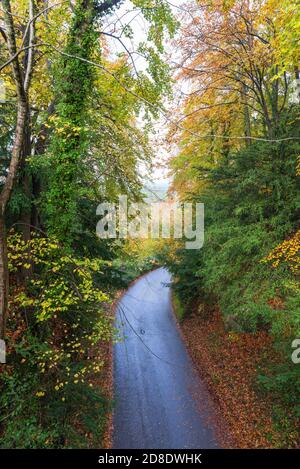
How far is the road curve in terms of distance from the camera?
698cm

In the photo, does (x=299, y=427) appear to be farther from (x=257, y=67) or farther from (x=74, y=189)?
(x=257, y=67)

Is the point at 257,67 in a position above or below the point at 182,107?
above

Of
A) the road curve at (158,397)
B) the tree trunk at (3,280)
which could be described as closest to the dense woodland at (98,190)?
the tree trunk at (3,280)

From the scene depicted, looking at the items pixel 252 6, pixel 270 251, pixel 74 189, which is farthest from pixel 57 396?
pixel 252 6

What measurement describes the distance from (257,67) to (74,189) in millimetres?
7191

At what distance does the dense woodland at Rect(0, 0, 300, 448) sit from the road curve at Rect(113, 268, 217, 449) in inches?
34.6

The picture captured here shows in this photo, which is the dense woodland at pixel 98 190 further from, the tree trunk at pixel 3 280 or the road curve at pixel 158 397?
the road curve at pixel 158 397

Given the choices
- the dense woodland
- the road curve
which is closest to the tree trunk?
the dense woodland

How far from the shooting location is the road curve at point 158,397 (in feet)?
22.9

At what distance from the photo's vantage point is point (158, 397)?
8.64 m

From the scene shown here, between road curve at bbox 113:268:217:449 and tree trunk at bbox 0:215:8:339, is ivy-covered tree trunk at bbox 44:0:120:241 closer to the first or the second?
tree trunk at bbox 0:215:8:339

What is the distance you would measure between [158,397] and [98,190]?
6.96 metres

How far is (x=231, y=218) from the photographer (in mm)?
8562

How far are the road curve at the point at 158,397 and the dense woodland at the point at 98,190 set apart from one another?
0.88m
